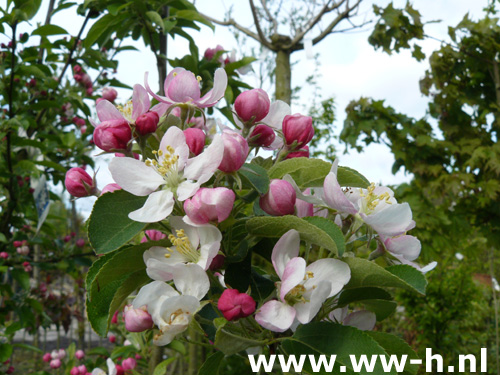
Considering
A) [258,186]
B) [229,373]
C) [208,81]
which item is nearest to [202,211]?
[258,186]

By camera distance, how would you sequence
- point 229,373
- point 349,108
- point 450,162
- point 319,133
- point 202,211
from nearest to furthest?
1. point 202,211
2. point 229,373
3. point 450,162
4. point 349,108
5. point 319,133

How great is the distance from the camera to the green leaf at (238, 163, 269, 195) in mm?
606

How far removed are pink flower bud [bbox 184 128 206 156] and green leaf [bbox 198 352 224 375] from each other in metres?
0.28

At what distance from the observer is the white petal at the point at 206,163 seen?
1.91 feet

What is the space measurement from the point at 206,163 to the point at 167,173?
0.20ft

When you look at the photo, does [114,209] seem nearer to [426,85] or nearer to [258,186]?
[258,186]

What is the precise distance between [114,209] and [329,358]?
1.04 ft

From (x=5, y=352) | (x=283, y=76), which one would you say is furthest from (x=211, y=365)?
(x=283, y=76)

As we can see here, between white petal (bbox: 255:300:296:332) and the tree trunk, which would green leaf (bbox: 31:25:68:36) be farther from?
the tree trunk

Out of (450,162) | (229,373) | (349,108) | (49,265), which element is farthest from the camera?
(349,108)

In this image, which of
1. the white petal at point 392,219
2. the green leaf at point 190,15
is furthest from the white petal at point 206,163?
the green leaf at point 190,15

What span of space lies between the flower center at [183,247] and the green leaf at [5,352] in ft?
6.46

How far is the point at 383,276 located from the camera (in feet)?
1.86

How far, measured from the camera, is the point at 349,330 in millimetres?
580
